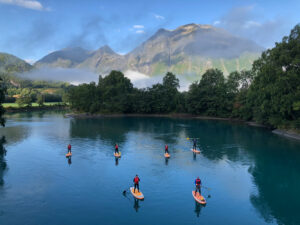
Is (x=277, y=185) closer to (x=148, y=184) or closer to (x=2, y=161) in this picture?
(x=148, y=184)

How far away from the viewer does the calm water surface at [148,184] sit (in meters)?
22.8

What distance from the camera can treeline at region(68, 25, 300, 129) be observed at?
67000mm

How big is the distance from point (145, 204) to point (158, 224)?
407cm

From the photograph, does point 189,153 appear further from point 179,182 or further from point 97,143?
point 97,143

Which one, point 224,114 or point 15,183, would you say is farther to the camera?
point 224,114

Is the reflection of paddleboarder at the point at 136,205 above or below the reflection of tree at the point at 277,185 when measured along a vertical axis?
below

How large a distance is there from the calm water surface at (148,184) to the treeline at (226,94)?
20.7m

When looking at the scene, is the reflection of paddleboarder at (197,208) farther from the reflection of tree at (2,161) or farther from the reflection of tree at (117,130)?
the reflection of tree at (117,130)

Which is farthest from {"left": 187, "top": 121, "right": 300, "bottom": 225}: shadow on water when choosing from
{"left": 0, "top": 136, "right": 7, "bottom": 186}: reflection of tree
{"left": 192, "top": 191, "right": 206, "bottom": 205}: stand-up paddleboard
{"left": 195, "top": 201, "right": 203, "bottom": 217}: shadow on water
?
{"left": 0, "top": 136, "right": 7, "bottom": 186}: reflection of tree

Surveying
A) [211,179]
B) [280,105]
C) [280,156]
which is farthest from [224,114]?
[211,179]

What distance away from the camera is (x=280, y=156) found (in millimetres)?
47438

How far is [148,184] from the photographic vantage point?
3064 centimetres

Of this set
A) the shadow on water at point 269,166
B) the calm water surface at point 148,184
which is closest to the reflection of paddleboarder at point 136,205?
the calm water surface at point 148,184

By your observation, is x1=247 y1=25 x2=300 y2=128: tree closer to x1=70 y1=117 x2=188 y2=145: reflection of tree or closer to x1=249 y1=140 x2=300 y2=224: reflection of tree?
x1=249 y1=140 x2=300 y2=224: reflection of tree
